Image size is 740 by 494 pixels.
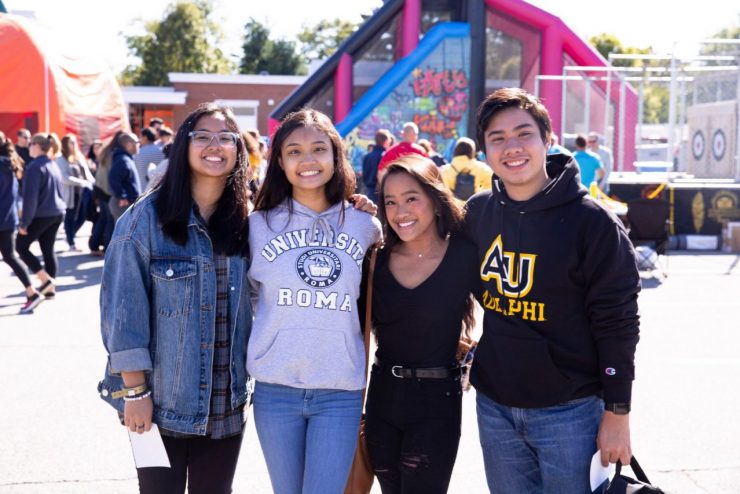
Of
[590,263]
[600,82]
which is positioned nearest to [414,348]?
[590,263]

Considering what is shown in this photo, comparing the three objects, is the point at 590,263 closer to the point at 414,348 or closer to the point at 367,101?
the point at 414,348

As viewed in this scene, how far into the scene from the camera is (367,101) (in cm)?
1756

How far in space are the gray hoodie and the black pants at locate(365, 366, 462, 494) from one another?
0.16m

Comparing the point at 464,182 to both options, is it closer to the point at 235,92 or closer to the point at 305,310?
the point at 305,310

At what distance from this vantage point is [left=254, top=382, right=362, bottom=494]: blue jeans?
2896 millimetres

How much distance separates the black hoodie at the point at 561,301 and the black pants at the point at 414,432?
0.86ft

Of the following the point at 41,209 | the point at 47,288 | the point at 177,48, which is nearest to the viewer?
the point at 41,209

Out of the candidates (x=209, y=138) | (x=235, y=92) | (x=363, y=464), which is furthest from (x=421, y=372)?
(x=235, y=92)

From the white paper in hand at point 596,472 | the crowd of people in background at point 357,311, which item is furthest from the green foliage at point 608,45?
the white paper in hand at point 596,472

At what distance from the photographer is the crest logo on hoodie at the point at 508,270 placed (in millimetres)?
2672

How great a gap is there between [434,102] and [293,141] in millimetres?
15157

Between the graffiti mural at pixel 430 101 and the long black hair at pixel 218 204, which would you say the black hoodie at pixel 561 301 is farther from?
the graffiti mural at pixel 430 101

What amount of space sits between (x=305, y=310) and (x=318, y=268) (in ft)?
0.51

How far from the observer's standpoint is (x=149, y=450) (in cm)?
279
